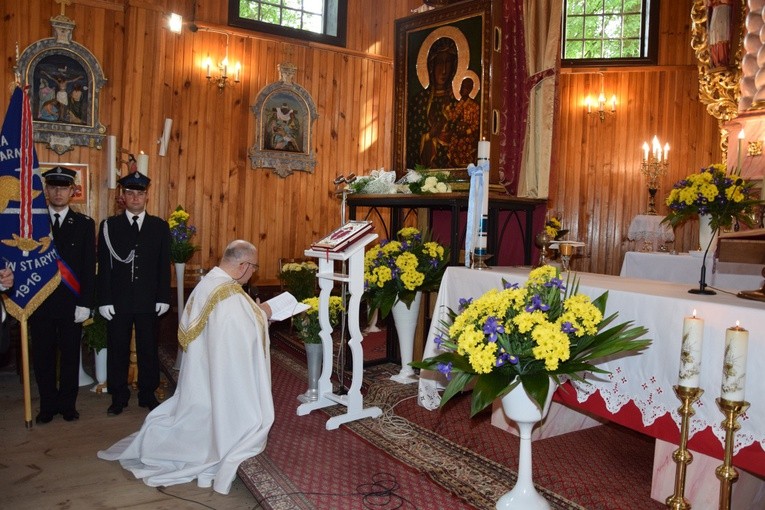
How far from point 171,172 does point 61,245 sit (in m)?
3.87

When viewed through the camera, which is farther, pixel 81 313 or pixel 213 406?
pixel 81 313

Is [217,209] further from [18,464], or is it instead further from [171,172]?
[18,464]

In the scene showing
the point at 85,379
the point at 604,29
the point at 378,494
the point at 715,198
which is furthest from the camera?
the point at 604,29

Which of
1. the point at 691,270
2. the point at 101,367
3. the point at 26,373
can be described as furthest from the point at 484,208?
the point at 101,367

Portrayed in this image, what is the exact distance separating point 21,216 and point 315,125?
18.5 feet

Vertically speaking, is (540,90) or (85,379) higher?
(540,90)

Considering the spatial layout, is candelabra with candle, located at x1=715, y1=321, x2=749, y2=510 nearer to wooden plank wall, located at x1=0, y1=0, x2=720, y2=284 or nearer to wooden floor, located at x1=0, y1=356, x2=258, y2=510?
wooden floor, located at x1=0, y1=356, x2=258, y2=510

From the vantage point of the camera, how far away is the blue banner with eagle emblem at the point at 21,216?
4480 mm

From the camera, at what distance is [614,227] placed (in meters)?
9.91

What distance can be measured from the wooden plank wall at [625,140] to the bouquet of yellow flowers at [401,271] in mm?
5094

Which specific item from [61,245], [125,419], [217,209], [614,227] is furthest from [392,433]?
[614,227]

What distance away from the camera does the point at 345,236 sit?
4.50 m

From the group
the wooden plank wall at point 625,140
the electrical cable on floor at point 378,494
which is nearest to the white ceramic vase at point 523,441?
the electrical cable on floor at point 378,494

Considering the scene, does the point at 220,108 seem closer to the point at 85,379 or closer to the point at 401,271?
the point at 85,379
